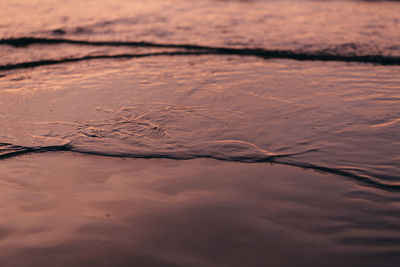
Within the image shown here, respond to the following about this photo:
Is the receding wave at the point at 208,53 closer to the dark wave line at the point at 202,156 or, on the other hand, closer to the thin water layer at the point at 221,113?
the thin water layer at the point at 221,113

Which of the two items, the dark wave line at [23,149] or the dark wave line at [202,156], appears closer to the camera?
the dark wave line at [202,156]

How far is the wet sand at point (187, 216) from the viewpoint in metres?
1.54

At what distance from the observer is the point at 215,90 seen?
11.3ft

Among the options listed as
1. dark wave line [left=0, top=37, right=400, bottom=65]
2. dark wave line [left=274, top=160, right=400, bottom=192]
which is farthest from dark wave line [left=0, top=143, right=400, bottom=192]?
dark wave line [left=0, top=37, right=400, bottom=65]

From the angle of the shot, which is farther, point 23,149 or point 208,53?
point 208,53

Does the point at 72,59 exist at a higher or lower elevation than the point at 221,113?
higher

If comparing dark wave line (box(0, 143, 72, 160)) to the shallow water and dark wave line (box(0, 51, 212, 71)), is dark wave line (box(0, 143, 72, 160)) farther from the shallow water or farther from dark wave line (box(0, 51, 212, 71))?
dark wave line (box(0, 51, 212, 71))

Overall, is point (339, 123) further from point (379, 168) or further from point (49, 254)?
point (49, 254)

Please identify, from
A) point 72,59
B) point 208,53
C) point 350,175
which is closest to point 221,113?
point 350,175

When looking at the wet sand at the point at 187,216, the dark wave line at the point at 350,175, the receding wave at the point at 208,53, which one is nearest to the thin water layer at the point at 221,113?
the dark wave line at the point at 350,175

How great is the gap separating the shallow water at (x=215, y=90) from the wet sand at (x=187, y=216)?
0.04 metres

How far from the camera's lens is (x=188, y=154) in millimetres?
2381

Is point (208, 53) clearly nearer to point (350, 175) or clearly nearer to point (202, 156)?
point (202, 156)

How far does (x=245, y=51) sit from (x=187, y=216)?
11.3 feet
